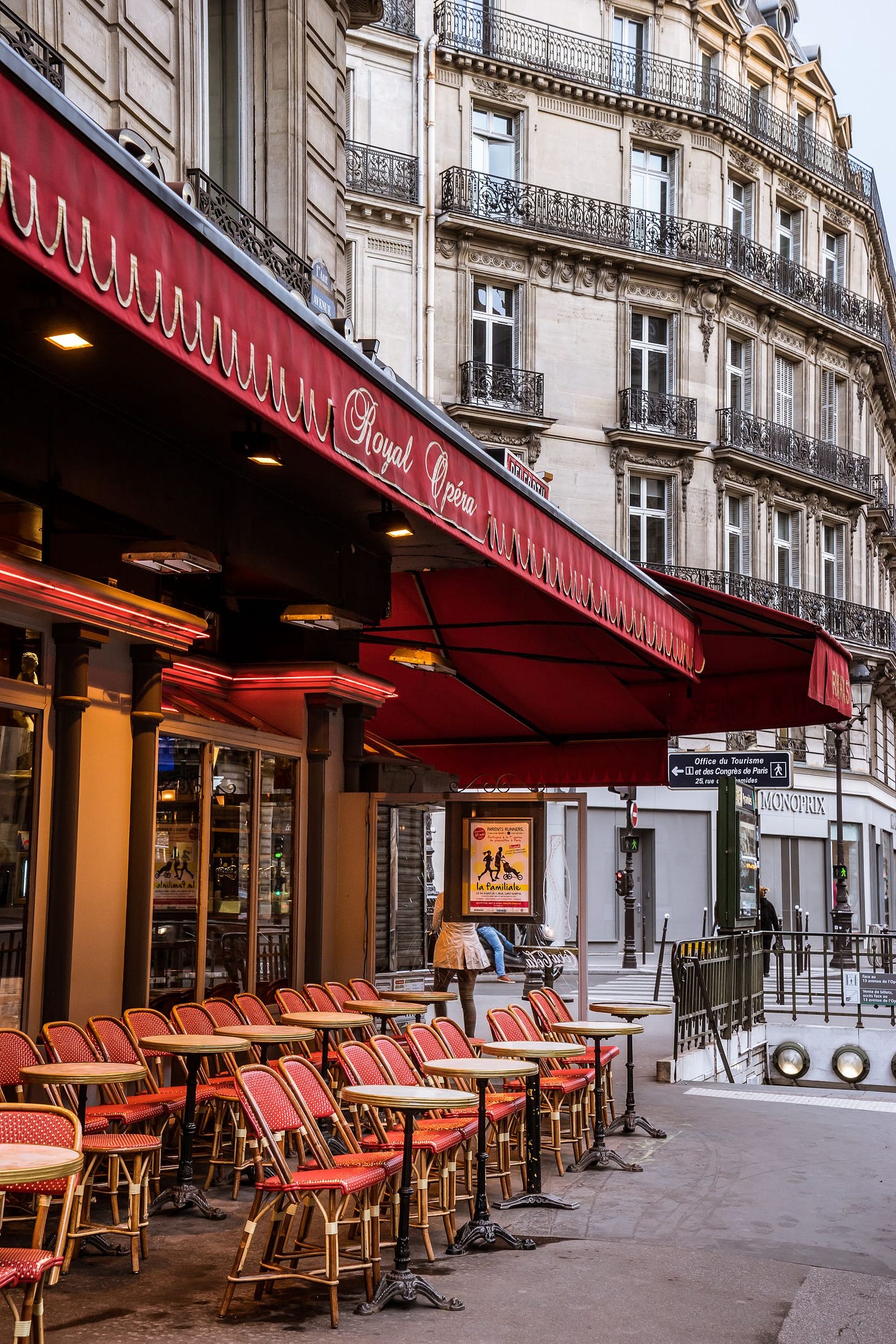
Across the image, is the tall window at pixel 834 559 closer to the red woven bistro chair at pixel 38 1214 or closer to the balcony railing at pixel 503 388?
the balcony railing at pixel 503 388

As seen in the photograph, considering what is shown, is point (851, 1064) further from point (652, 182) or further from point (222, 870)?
point (652, 182)

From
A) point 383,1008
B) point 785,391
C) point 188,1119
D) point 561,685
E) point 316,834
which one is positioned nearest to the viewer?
point 188,1119

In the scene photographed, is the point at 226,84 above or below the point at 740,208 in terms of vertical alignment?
below

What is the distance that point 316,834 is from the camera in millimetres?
12422

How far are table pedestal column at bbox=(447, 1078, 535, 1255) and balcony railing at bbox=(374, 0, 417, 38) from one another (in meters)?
27.9

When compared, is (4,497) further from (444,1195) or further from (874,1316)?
(874,1316)

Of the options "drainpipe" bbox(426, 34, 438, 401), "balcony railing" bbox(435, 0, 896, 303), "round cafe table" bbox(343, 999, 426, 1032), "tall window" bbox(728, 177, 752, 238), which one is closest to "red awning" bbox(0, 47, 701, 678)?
"round cafe table" bbox(343, 999, 426, 1032)

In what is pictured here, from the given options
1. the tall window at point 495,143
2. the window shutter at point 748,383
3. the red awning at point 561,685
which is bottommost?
the red awning at point 561,685

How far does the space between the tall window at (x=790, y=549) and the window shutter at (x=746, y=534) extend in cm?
170

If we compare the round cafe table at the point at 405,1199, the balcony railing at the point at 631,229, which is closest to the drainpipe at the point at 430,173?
the balcony railing at the point at 631,229

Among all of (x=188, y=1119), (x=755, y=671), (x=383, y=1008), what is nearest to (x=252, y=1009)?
(x=383, y=1008)

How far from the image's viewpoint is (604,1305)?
19.8 feet

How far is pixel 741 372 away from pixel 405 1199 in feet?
106

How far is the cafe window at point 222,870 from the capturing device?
33.2ft
